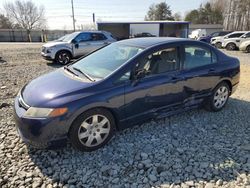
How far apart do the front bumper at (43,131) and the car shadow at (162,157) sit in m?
0.29

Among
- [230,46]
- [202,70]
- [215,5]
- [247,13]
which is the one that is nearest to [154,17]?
[215,5]

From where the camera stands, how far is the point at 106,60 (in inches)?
153

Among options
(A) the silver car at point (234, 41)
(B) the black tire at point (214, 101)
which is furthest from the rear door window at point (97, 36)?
(A) the silver car at point (234, 41)

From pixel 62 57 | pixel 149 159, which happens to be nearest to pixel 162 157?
pixel 149 159

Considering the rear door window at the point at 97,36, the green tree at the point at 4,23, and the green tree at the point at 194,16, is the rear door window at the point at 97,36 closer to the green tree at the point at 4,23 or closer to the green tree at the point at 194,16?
the green tree at the point at 194,16

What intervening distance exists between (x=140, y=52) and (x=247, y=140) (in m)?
2.15

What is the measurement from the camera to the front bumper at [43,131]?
290 cm

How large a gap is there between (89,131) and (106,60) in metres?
1.27

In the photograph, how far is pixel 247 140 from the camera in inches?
143

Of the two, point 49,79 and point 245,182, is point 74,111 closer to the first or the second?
point 49,79

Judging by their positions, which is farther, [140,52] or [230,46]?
[230,46]

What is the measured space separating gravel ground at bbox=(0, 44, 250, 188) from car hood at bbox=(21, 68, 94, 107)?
763 millimetres

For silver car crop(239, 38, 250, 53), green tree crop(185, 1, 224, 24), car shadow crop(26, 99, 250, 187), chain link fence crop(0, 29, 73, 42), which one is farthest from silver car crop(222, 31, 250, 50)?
green tree crop(185, 1, 224, 24)

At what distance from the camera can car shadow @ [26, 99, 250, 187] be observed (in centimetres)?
284
